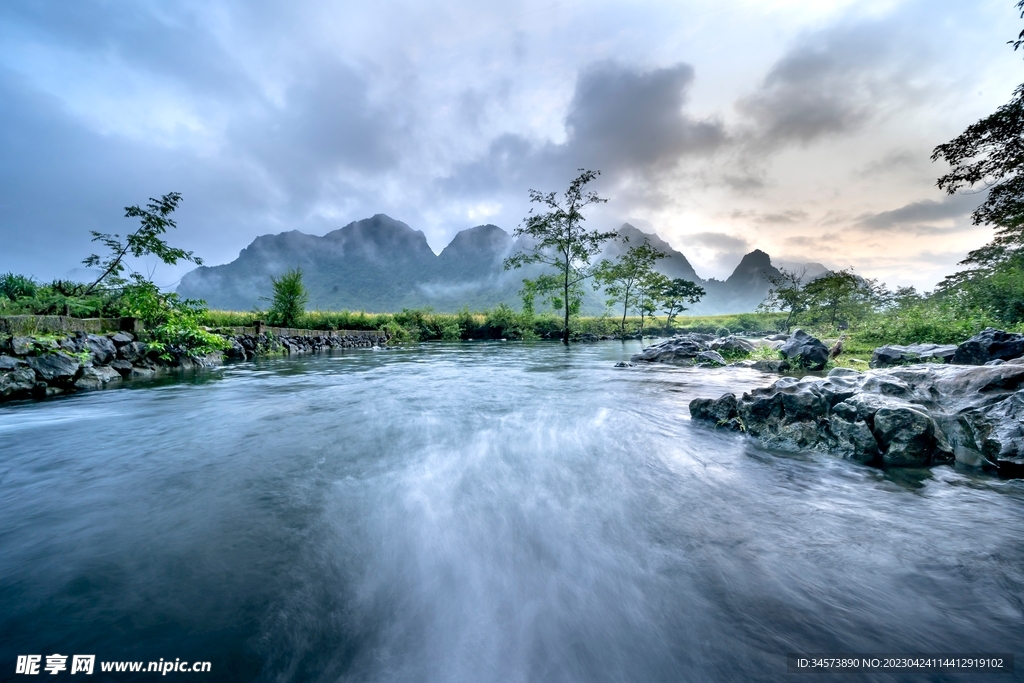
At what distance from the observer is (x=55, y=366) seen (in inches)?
266

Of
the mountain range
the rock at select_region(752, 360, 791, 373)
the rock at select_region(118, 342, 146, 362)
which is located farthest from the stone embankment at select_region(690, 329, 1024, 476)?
the mountain range

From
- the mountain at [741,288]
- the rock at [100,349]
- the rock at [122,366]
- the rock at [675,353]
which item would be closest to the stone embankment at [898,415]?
the rock at [675,353]

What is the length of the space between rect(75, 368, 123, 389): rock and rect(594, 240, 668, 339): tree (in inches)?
943

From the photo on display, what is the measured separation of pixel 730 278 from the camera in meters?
190

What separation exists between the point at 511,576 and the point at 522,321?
28475 mm

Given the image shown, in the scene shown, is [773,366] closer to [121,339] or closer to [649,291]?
[121,339]

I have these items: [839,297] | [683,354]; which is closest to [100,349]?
[683,354]

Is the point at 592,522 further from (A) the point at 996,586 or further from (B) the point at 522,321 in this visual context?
(B) the point at 522,321

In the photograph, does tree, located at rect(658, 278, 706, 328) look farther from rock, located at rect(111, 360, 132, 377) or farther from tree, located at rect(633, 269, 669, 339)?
rock, located at rect(111, 360, 132, 377)

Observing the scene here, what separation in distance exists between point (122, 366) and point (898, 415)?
14.0 m

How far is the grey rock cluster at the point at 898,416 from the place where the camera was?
336 cm

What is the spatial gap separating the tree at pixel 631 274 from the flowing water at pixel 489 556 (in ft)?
77.9

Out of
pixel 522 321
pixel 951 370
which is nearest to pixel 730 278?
pixel 522 321

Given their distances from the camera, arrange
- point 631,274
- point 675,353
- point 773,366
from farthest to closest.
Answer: point 631,274 → point 675,353 → point 773,366
